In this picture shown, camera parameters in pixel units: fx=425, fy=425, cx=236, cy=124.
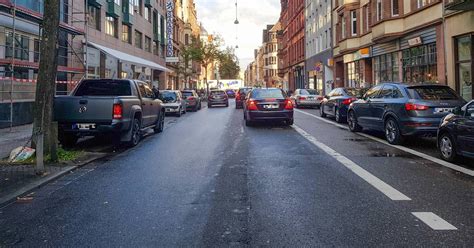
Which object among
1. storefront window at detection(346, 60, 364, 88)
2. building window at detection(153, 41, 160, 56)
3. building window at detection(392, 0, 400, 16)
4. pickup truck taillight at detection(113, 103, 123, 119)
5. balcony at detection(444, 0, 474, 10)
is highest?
building window at detection(392, 0, 400, 16)

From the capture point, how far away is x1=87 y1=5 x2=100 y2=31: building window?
84.9ft

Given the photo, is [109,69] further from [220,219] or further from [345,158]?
[220,219]

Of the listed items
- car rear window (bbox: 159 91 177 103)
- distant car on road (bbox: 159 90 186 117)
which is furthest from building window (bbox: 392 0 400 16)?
car rear window (bbox: 159 91 177 103)

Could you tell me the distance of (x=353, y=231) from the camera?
4.34 meters

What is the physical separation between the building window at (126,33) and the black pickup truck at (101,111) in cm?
2280

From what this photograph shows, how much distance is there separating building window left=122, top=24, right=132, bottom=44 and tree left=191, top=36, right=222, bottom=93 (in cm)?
2095

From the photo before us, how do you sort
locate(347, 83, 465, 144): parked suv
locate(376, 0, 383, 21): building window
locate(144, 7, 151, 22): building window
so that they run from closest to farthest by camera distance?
locate(347, 83, 465, 144): parked suv → locate(376, 0, 383, 21): building window → locate(144, 7, 151, 22): building window

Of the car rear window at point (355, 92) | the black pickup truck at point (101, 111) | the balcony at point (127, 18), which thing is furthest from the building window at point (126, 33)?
the black pickup truck at point (101, 111)

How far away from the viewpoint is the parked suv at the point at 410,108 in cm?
1003

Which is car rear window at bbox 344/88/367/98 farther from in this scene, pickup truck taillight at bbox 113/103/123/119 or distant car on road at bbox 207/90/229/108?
distant car on road at bbox 207/90/229/108

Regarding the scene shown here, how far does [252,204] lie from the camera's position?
5398 mm

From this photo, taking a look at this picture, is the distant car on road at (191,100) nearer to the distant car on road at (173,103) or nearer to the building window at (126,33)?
the distant car on road at (173,103)

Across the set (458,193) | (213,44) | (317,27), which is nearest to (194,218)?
(458,193)

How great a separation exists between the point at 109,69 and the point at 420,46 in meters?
18.5
